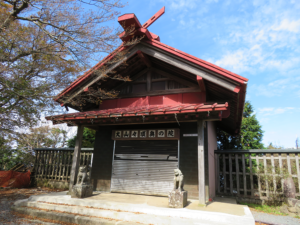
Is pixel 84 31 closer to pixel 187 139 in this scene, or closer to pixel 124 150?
pixel 124 150

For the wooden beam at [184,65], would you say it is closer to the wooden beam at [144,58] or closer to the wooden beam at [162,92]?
the wooden beam at [144,58]

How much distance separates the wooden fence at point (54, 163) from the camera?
10688 millimetres

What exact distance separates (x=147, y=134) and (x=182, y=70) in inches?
116

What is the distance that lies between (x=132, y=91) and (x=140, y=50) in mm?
1908

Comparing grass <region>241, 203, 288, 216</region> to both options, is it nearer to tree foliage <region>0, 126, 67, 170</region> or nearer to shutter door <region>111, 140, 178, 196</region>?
shutter door <region>111, 140, 178, 196</region>

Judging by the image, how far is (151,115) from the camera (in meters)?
6.40

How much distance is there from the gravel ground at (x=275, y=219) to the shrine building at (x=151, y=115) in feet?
5.46

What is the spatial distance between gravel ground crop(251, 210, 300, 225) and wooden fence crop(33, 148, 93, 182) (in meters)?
7.99

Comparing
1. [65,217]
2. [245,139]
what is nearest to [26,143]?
[65,217]

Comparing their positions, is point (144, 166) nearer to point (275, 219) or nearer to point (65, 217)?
point (65, 217)

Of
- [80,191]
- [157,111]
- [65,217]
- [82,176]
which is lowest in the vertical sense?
[65,217]

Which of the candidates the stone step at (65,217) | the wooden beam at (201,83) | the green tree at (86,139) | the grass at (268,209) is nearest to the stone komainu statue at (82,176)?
the stone step at (65,217)

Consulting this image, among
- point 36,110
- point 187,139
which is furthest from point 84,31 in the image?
point 187,139

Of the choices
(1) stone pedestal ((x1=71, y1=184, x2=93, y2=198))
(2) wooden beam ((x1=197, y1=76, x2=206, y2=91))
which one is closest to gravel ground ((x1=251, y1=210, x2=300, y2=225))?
(2) wooden beam ((x1=197, y1=76, x2=206, y2=91))
